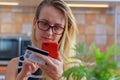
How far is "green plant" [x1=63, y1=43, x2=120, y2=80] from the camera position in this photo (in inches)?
16.9

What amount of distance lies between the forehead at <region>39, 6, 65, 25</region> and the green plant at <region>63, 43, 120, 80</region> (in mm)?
473

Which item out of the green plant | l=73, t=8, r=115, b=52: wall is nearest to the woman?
the green plant

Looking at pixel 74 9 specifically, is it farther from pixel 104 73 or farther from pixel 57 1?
pixel 104 73

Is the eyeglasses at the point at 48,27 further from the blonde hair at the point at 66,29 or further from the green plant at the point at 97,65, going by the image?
the green plant at the point at 97,65

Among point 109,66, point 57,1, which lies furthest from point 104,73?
point 57,1

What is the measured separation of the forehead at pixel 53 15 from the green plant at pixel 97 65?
0.47 meters

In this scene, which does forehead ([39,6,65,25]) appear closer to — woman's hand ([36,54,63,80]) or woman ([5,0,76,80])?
woman ([5,0,76,80])

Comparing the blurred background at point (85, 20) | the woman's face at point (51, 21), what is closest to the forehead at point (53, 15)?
the woman's face at point (51, 21)

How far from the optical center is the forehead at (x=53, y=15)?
91cm

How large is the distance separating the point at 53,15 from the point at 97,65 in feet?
1.63

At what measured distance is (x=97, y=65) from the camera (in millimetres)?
435

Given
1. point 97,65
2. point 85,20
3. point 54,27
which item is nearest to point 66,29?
point 54,27

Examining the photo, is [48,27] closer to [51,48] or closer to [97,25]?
[51,48]

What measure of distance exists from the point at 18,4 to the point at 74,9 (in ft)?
1.86
